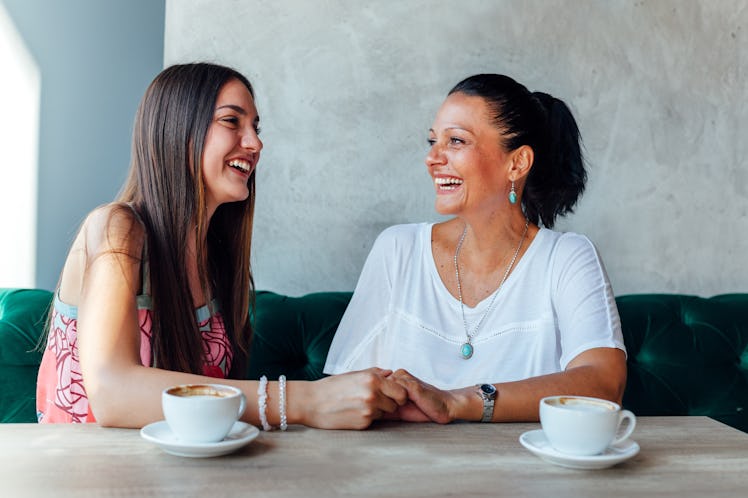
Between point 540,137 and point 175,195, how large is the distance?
37.4 inches

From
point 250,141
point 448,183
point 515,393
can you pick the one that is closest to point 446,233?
point 448,183

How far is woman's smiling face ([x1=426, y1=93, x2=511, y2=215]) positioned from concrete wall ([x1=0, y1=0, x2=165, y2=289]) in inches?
39.4

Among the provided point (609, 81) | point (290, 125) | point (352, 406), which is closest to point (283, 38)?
point (290, 125)

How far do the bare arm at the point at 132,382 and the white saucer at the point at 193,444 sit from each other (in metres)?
0.09

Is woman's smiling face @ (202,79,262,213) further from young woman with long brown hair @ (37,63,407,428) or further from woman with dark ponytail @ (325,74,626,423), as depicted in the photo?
woman with dark ponytail @ (325,74,626,423)

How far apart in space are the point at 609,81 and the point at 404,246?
→ 84cm

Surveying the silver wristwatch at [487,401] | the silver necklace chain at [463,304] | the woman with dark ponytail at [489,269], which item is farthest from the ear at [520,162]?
the silver wristwatch at [487,401]

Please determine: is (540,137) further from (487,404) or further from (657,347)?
(487,404)

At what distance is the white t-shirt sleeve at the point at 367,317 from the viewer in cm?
182

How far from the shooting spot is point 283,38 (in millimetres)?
2148

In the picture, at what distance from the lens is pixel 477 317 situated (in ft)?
5.84

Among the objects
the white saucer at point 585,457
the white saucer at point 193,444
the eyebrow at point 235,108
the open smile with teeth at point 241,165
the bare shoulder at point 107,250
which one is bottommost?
the white saucer at point 585,457

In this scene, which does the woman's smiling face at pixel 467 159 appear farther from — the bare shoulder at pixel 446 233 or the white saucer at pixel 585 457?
the white saucer at pixel 585 457

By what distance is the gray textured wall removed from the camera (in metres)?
2.15
